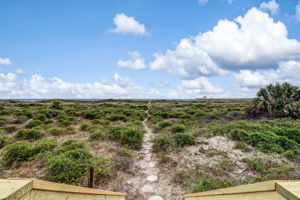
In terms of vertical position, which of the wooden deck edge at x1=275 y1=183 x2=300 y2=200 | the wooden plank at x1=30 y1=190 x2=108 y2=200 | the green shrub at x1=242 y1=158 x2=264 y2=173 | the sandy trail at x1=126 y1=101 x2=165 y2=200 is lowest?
the sandy trail at x1=126 y1=101 x2=165 y2=200

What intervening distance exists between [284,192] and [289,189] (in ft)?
0.19

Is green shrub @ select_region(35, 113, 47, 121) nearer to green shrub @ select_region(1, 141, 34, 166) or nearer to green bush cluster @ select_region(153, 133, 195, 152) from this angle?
green shrub @ select_region(1, 141, 34, 166)

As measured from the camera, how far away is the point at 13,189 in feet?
3.08

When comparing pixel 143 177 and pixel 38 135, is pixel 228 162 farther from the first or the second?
pixel 38 135

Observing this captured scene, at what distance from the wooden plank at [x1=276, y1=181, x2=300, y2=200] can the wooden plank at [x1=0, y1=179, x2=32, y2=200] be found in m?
1.75

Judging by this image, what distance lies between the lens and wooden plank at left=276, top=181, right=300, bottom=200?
3.18ft

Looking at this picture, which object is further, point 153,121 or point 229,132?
point 153,121

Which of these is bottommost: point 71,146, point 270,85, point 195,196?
point 71,146

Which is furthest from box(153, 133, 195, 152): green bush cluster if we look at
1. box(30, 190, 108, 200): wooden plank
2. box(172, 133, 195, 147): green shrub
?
box(30, 190, 108, 200): wooden plank

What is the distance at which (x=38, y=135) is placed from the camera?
9438 mm

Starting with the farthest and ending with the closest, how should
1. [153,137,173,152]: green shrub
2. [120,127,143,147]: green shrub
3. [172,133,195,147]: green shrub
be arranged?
[120,127,143,147]: green shrub, [172,133,195,147]: green shrub, [153,137,173,152]: green shrub

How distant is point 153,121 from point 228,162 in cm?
889

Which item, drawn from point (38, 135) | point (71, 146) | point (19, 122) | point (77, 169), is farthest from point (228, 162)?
point (19, 122)

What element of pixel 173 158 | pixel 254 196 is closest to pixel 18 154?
pixel 173 158
